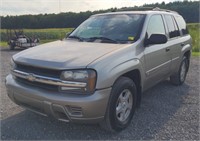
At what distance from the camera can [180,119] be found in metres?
4.05

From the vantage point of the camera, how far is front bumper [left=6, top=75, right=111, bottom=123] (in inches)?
117

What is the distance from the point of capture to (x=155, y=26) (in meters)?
4.65

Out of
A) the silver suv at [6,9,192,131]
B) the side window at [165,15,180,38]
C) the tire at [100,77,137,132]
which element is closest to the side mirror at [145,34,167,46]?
the silver suv at [6,9,192,131]

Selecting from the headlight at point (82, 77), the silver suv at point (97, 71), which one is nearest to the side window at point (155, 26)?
the silver suv at point (97, 71)

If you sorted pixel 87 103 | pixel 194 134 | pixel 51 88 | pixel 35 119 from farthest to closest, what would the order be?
pixel 35 119 → pixel 194 134 → pixel 51 88 → pixel 87 103

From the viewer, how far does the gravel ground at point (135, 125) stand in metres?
3.45

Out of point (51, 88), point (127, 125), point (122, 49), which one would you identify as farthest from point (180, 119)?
point (51, 88)

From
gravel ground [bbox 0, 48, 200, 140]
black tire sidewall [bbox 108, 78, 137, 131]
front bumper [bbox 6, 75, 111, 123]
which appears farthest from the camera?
Result: gravel ground [bbox 0, 48, 200, 140]

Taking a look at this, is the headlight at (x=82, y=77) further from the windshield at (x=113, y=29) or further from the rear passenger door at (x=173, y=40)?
the rear passenger door at (x=173, y=40)

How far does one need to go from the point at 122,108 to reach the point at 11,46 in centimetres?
Result: 1567

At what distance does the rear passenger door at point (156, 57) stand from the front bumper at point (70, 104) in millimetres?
1319

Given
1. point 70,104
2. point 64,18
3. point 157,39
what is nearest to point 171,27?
point 157,39

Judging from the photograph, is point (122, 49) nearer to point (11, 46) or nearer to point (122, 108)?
point (122, 108)

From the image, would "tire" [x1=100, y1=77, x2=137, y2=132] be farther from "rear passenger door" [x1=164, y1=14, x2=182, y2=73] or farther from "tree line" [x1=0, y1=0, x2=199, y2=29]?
"tree line" [x1=0, y1=0, x2=199, y2=29]
